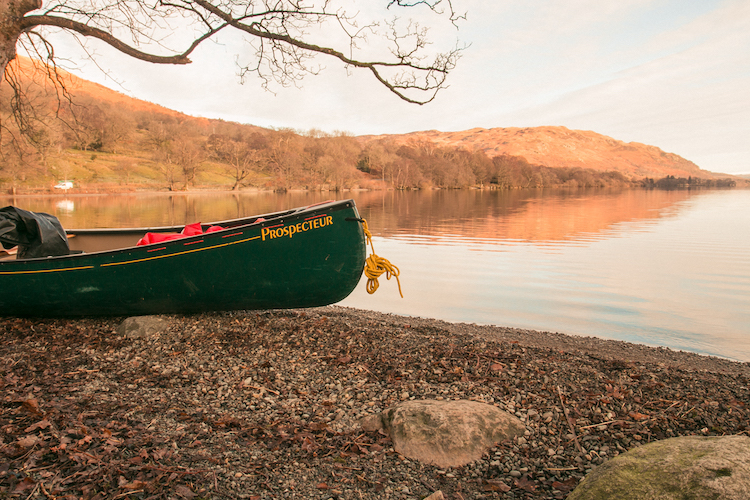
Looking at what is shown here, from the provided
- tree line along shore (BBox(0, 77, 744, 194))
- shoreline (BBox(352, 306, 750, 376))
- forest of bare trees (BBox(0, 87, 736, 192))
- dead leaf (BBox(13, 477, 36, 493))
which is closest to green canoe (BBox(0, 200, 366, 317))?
shoreline (BBox(352, 306, 750, 376))

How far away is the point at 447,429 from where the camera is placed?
323cm

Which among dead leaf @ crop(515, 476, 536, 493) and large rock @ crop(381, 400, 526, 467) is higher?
large rock @ crop(381, 400, 526, 467)

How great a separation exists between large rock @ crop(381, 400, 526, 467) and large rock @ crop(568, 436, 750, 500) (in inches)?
32.0

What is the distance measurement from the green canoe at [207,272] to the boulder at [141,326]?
0.22 metres

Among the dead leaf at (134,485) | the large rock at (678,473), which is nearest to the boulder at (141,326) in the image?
the dead leaf at (134,485)

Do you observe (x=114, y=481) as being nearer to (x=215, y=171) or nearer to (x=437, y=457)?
(x=437, y=457)

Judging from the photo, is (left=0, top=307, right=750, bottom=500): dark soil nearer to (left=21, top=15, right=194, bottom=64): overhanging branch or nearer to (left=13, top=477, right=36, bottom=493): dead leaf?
(left=13, top=477, right=36, bottom=493): dead leaf

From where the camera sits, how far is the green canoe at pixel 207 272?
574cm

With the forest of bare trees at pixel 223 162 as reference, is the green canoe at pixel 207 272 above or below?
below

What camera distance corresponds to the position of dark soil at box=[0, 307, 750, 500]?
9.21ft

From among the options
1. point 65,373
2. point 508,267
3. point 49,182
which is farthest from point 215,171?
point 65,373

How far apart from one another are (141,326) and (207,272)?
3.59 ft

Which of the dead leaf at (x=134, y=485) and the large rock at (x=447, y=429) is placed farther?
the large rock at (x=447, y=429)

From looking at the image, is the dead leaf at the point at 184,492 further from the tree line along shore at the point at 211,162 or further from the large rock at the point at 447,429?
the tree line along shore at the point at 211,162
